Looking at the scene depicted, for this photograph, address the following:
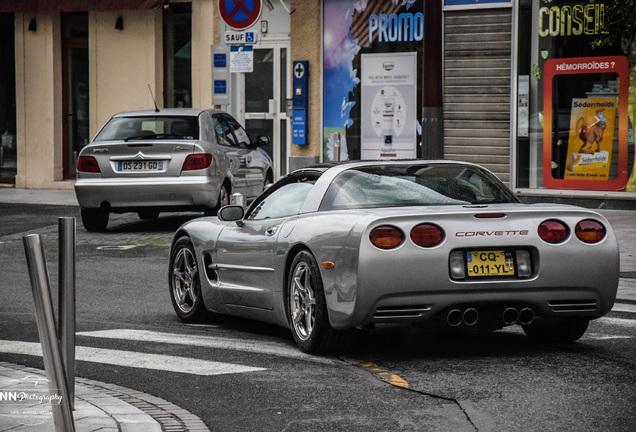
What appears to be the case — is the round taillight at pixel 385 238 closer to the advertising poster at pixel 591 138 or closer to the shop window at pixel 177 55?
the advertising poster at pixel 591 138

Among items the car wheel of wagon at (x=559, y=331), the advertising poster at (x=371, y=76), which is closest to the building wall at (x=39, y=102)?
the advertising poster at (x=371, y=76)

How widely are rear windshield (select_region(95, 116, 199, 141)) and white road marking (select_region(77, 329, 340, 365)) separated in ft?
24.6

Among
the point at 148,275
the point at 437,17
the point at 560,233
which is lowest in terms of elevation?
the point at 148,275

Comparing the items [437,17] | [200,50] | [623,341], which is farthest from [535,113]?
[623,341]

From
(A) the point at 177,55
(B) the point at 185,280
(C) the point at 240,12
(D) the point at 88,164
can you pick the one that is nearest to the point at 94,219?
(D) the point at 88,164

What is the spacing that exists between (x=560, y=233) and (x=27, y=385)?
3.04 m

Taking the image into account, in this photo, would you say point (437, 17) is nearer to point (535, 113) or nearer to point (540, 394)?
point (535, 113)

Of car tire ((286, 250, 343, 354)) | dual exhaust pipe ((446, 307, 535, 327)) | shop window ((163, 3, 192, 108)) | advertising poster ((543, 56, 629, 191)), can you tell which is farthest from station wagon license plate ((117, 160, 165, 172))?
shop window ((163, 3, 192, 108))

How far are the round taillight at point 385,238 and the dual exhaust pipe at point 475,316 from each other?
495 mm

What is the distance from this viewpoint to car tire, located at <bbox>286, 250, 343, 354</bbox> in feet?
22.8

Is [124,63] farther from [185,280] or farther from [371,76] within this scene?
[185,280]

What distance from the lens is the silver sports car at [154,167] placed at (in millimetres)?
15125

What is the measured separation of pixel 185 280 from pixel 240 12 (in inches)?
286

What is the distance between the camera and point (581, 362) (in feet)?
22.0
